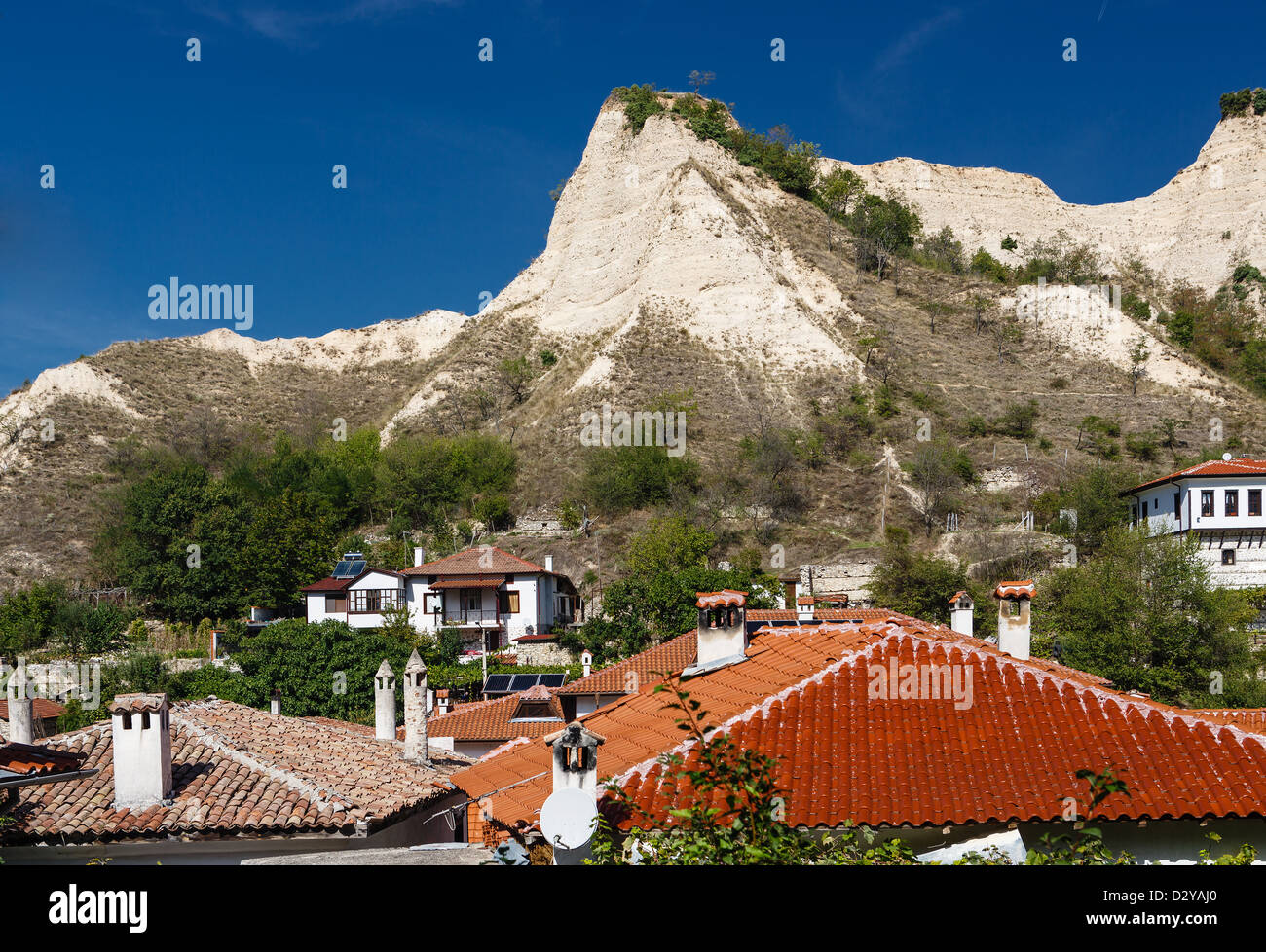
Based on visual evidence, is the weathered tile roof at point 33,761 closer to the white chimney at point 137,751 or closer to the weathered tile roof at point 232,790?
the weathered tile roof at point 232,790

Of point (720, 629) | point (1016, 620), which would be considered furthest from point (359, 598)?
point (1016, 620)

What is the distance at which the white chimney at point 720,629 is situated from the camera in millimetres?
12211

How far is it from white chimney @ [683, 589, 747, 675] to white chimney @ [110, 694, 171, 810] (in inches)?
230

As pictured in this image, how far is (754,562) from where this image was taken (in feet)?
148

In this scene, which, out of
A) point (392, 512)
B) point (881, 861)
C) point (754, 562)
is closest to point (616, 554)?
point (754, 562)

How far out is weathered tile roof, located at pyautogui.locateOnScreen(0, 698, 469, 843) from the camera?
10117 millimetres

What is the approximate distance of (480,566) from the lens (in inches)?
1690

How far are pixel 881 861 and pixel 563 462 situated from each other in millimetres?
56204

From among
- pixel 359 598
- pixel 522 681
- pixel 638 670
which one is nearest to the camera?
pixel 638 670

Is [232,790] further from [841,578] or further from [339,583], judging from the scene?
[841,578]

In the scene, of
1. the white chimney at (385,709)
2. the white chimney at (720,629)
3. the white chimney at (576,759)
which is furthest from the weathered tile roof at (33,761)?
the white chimney at (385,709)

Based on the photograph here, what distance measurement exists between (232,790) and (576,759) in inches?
259

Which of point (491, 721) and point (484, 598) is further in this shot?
point (484, 598)
